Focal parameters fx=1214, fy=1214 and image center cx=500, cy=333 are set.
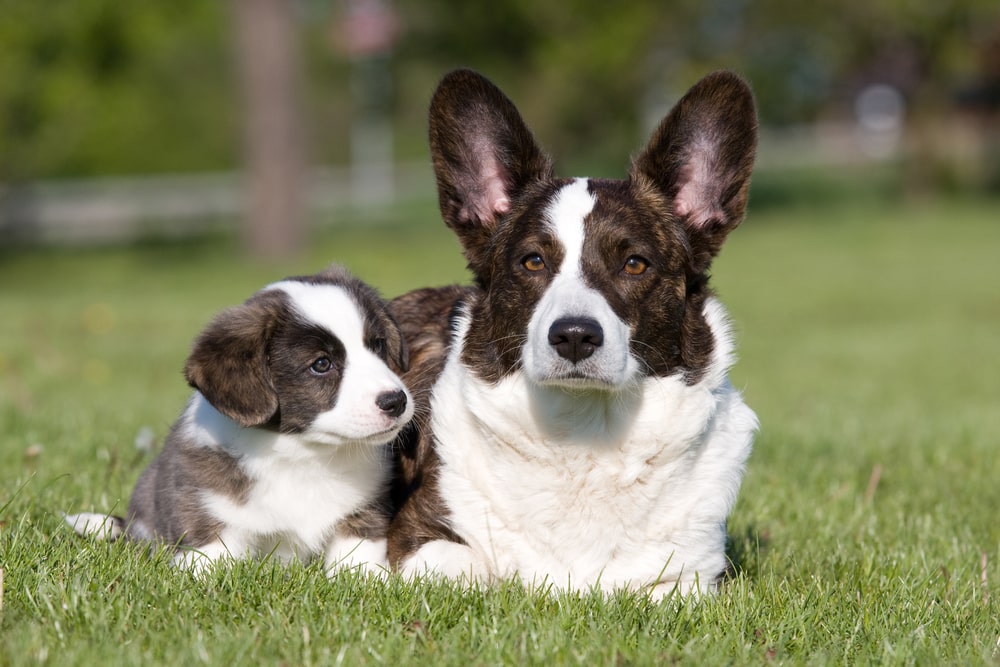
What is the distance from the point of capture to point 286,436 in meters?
4.50

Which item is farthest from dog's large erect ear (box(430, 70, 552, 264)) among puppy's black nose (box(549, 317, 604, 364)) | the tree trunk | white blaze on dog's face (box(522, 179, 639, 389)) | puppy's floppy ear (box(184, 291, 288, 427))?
the tree trunk

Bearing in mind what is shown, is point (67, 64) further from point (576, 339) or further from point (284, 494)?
point (576, 339)

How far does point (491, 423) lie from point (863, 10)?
92.0 feet

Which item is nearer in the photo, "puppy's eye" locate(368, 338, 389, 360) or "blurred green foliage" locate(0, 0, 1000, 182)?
"puppy's eye" locate(368, 338, 389, 360)

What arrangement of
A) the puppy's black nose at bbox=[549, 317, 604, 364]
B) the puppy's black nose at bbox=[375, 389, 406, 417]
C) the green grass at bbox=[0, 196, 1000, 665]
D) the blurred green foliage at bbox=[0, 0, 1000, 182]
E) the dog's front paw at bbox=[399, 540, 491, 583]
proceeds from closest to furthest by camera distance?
the green grass at bbox=[0, 196, 1000, 665], the puppy's black nose at bbox=[549, 317, 604, 364], the dog's front paw at bbox=[399, 540, 491, 583], the puppy's black nose at bbox=[375, 389, 406, 417], the blurred green foliage at bbox=[0, 0, 1000, 182]

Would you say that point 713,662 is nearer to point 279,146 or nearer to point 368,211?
point 279,146

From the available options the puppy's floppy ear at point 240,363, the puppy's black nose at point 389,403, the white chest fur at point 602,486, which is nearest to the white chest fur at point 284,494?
the puppy's floppy ear at point 240,363

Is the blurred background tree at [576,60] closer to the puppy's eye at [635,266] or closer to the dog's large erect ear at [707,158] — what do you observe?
the dog's large erect ear at [707,158]

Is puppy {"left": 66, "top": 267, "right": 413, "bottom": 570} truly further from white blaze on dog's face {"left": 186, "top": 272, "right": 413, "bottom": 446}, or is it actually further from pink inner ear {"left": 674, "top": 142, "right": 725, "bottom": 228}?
pink inner ear {"left": 674, "top": 142, "right": 725, "bottom": 228}

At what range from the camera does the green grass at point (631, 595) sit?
11.5 ft

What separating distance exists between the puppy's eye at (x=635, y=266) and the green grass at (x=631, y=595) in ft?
3.64

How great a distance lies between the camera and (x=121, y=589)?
377 cm

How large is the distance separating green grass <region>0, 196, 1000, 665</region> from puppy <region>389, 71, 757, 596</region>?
0.28 m

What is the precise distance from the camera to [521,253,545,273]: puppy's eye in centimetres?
425
